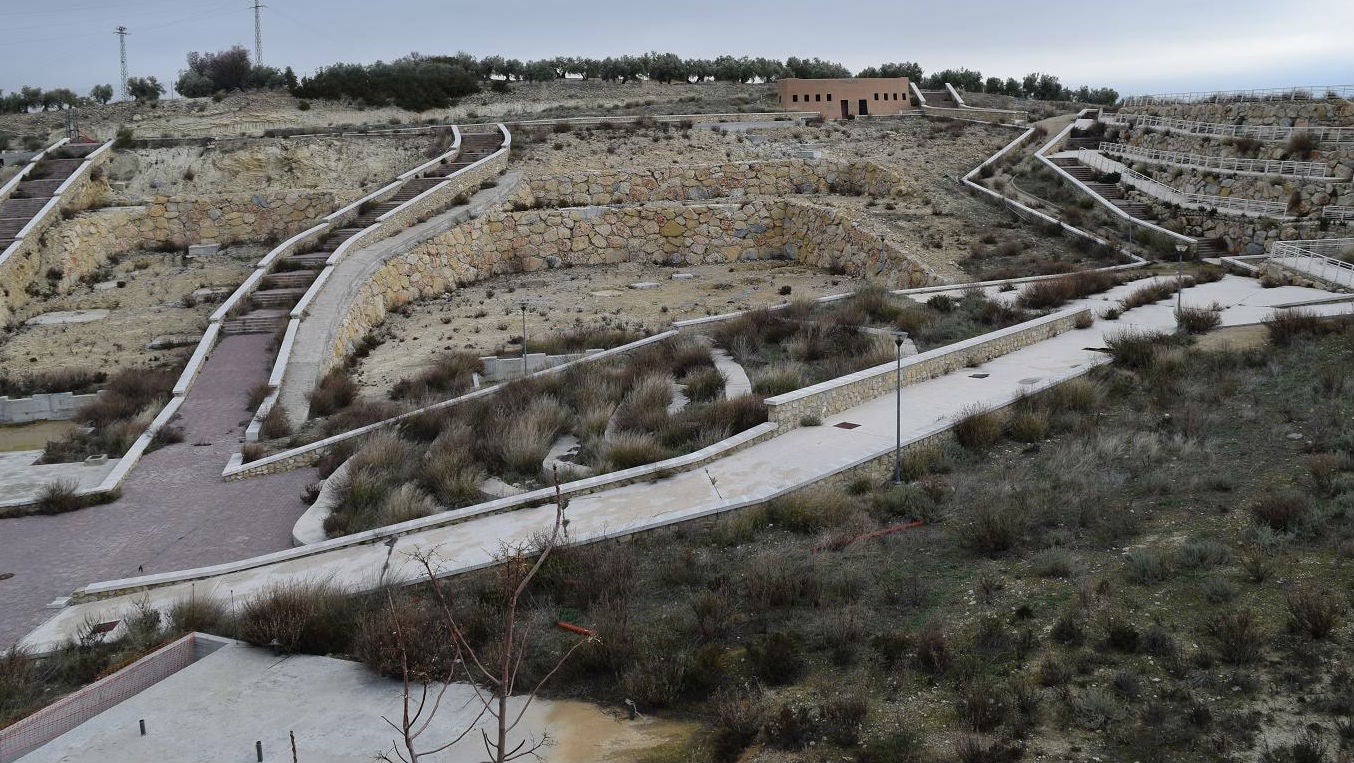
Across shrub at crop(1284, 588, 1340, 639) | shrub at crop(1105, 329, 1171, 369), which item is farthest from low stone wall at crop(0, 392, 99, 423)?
shrub at crop(1284, 588, 1340, 639)

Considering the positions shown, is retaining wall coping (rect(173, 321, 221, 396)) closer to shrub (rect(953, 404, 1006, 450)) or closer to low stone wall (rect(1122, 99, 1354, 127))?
shrub (rect(953, 404, 1006, 450))

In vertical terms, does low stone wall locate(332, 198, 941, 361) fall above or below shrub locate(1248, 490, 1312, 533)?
above

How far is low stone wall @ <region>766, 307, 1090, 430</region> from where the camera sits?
48.0ft

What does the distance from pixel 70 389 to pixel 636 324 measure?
1191 centimetres

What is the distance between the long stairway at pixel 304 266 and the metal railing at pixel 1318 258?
22.8 metres

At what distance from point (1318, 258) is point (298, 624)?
929 inches

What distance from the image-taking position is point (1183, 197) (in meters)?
30.4

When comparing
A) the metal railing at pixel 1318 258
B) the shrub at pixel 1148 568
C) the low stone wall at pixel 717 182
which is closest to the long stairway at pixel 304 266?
the low stone wall at pixel 717 182

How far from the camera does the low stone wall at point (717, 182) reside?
33.4 meters

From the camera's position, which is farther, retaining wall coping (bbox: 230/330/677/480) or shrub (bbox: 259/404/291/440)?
shrub (bbox: 259/404/291/440)

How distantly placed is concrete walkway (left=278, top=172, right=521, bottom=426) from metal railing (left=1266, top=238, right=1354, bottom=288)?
21.5m

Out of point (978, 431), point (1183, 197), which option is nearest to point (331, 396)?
point (978, 431)

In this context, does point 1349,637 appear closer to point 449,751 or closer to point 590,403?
point 449,751

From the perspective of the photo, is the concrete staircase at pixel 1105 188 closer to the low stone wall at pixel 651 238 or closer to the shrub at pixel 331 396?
the low stone wall at pixel 651 238
